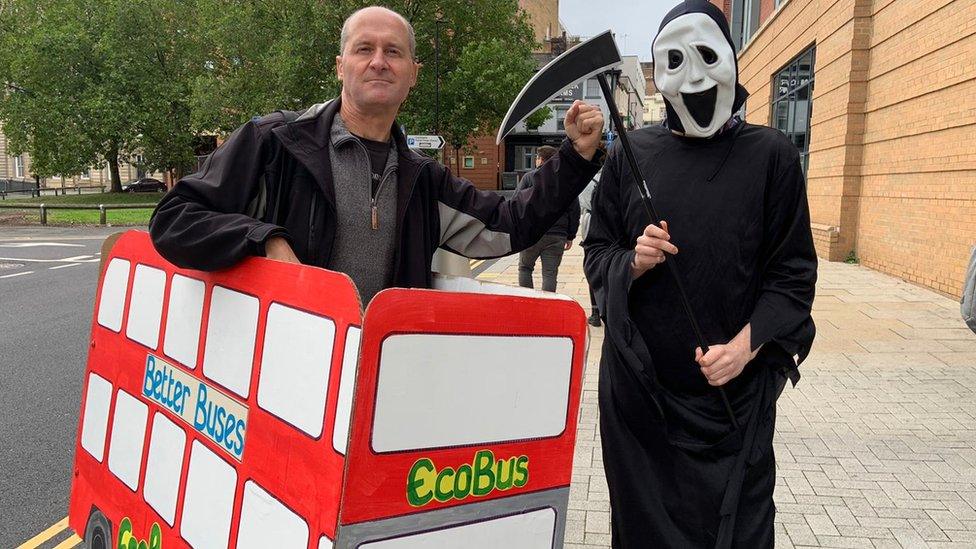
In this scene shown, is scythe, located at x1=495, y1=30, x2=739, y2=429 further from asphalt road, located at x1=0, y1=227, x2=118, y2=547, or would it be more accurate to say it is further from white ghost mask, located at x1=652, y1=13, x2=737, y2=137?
asphalt road, located at x1=0, y1=227, x2=118, y2=547

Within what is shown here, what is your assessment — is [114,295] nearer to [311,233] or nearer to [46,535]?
[311,233]

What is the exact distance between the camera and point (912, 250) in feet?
32.3

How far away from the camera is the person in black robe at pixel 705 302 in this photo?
76.7 inches

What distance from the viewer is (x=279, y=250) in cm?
173

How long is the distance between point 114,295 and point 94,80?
1306 inches

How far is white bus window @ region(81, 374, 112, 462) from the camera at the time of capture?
2.34 m

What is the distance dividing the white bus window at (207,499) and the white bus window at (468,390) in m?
0.54

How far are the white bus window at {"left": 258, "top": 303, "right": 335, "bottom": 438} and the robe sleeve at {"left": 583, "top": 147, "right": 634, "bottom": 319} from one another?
0.91m

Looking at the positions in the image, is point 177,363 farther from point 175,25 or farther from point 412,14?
point 175,25

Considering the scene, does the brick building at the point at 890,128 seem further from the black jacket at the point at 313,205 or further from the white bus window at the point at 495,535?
the white bus window at the point at 495,535

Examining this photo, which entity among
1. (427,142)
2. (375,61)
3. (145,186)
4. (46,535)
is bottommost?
(46,535)

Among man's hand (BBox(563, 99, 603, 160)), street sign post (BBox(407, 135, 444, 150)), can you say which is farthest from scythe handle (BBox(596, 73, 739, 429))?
street sign post (BBox(407, 135, 444, 150))

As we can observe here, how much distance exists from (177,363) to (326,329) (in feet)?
2.55

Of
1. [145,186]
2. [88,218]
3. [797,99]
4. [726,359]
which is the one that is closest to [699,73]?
[726,359]
